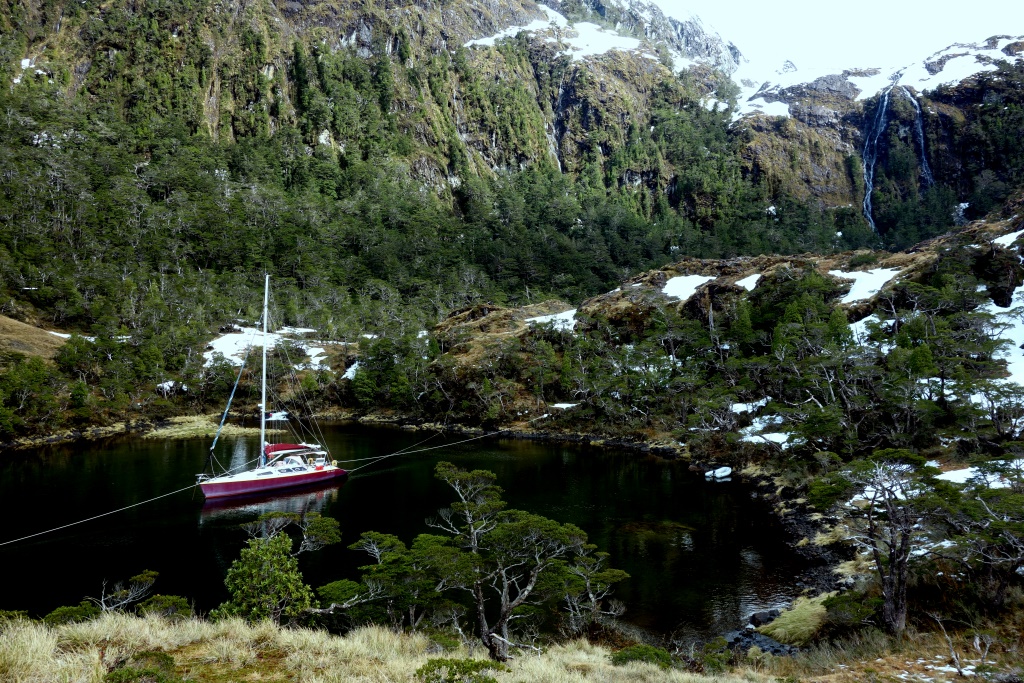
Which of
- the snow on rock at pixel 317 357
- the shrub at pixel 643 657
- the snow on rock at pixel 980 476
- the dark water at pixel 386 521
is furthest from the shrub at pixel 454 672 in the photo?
the snow on rock at pixel 317 357

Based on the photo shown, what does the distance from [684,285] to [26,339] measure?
75579mm

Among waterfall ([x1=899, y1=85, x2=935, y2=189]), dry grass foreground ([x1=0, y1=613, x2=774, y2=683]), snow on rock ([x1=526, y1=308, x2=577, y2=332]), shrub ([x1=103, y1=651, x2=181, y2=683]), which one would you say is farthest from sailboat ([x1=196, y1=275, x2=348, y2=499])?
waterfall ([x1=899, y1=85, x2=935, y2=189])

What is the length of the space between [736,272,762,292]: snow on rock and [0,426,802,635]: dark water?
86.4 feet

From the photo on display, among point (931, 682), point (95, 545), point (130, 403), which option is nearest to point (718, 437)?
point (931, 682)

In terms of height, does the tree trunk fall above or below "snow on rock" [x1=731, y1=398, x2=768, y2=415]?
below

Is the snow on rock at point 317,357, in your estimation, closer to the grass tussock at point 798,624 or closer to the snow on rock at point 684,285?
the snow on rock at point 684,285

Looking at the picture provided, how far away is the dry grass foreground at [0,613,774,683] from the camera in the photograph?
664cm

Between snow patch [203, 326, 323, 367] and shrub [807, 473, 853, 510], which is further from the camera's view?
snow patch [203, 326, 323, 367]

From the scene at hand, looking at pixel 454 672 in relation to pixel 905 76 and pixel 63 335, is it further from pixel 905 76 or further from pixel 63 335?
pixel 905 76

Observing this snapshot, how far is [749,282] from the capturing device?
2416 inches

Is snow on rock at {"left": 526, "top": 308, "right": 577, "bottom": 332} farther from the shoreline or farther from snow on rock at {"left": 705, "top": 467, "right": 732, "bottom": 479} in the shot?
snow on rock at {"left": 705, "top": 467, "right": 732, "bottom": 479}

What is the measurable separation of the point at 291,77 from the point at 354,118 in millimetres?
20202

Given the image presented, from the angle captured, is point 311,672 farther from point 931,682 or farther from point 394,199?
point 394,199

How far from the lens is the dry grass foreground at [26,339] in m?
58.0
